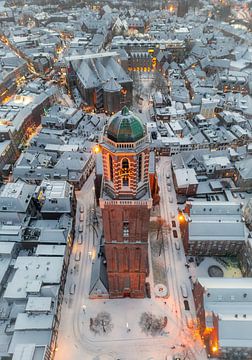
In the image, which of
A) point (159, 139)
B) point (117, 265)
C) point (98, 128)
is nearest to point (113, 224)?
point (117, 265)

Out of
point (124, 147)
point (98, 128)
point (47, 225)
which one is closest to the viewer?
point (124, 147)

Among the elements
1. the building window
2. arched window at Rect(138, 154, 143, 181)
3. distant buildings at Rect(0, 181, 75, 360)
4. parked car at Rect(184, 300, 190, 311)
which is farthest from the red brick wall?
distant buildings at Rect(0, 181, 75, 360)

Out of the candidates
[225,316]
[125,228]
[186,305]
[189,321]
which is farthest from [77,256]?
[225,316]

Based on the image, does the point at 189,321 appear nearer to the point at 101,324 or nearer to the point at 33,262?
the point at 101,324

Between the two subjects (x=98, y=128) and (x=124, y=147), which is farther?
(x=98, y=128)

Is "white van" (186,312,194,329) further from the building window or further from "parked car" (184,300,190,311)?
the building window

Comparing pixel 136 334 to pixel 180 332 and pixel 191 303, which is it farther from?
pixel 191 303

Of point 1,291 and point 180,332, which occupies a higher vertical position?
point 1,291

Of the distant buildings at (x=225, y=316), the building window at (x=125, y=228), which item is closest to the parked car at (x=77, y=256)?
the building window at (x=125, y=228)
